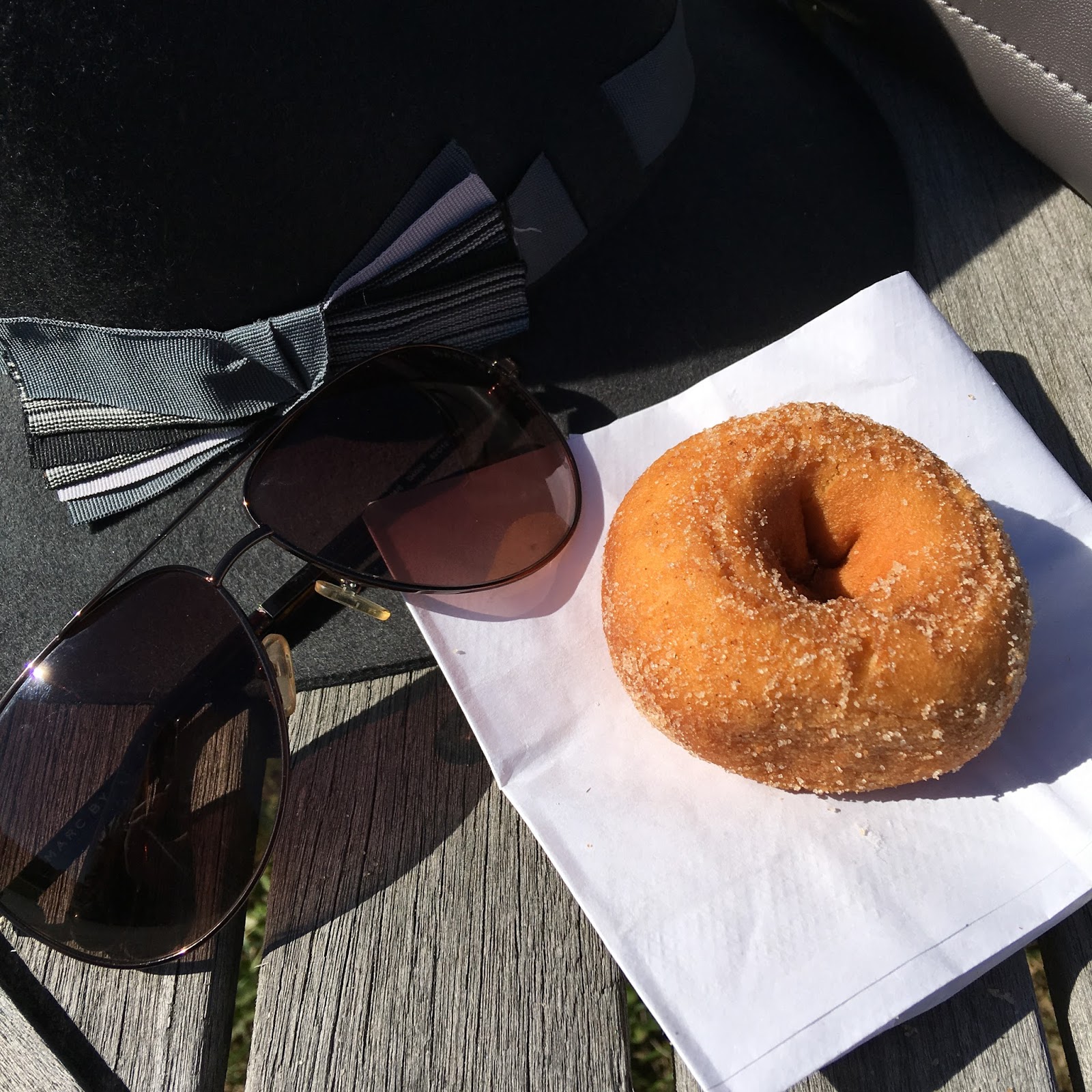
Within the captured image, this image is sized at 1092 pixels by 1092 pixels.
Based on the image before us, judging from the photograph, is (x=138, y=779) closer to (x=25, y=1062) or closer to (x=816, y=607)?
(x=25, y=1062)

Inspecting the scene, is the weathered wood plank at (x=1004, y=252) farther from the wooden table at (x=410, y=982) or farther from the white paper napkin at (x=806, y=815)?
the wooden table at (x=410, y=982)

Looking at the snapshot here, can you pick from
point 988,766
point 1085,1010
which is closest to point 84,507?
point 988,766

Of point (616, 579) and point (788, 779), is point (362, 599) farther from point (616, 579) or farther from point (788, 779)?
point (788, 779)

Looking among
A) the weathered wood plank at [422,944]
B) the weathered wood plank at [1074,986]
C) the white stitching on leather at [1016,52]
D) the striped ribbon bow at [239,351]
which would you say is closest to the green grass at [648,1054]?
the weathered wood plank at [422,944]

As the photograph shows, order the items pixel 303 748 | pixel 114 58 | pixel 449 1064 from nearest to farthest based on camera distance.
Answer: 1. pixel 114 58
2. pixel 449 1064
3. pixel 303 748

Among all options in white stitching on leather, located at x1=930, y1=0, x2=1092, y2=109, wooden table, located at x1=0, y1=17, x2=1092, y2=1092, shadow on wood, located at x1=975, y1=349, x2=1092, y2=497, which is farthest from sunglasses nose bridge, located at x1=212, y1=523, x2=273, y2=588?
white stitching on leather, located at x1=930, y1=0, x2=1092, y2=109

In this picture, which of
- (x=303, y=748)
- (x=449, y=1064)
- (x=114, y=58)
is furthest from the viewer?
(x=303, y=748)

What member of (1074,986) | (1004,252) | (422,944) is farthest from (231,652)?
(1004,252)
